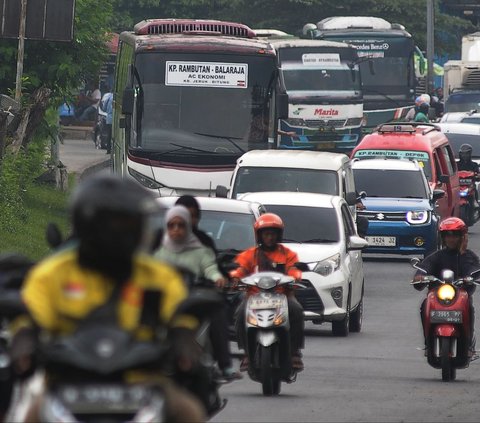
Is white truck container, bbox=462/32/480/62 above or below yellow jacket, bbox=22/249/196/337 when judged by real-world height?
below

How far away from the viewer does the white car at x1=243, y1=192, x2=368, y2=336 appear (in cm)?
1817

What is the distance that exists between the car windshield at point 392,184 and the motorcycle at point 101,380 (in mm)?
23226

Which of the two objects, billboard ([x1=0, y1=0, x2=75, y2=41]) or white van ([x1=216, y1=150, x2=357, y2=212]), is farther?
billboard ([x1=0, y1=0, x2=75, y2=41])

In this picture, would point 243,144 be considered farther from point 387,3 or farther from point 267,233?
point 387,3

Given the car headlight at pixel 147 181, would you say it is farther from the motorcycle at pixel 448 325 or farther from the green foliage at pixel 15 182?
the motorcycle at pixel 448 325

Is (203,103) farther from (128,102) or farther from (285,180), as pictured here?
(285,180)

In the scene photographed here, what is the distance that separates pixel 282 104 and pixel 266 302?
15935mm

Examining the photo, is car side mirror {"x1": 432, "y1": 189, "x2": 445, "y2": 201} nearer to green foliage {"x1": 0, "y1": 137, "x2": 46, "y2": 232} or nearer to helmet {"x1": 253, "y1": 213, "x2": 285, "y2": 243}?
green foliage {"x1": 0, "y1": 137, "x2": 46, "y2": 232}

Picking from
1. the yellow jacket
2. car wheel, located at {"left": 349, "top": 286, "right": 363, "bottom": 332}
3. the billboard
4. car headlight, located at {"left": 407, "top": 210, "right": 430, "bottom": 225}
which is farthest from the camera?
car headlight, located at {"left": 407, "top": 210, "right": 430, "bottom": 225}

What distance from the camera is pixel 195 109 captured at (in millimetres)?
28703

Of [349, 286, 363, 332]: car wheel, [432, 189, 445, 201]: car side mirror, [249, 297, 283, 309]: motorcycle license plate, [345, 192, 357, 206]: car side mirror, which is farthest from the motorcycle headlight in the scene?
[432, 189, 445, 201]: car side mirror

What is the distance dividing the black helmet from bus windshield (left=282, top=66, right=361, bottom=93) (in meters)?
36.9

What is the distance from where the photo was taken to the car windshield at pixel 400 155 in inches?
1191

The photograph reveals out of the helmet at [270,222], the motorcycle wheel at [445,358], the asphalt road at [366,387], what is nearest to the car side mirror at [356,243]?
the asphalt road at [366,387]
